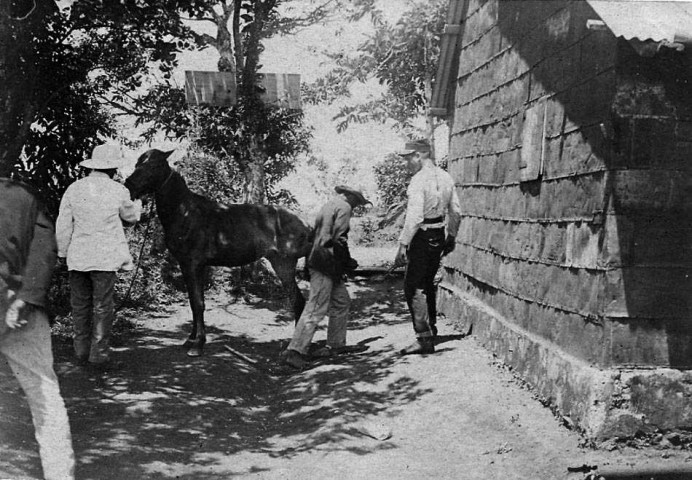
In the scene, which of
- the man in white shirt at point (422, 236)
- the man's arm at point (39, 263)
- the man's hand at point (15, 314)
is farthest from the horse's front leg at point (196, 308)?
the man's hand at point (15, 314)

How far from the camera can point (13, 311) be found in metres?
3.54

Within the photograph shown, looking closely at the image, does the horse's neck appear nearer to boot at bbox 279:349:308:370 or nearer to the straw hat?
the straw hat

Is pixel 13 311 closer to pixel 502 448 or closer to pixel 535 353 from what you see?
pixel 502 448

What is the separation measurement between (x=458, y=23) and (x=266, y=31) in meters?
3.59

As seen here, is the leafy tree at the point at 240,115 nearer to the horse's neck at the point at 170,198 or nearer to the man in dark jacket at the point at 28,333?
the horse's neck at the point at 170,198

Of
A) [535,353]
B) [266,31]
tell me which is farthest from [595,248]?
[266,31]

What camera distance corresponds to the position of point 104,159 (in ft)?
21.0

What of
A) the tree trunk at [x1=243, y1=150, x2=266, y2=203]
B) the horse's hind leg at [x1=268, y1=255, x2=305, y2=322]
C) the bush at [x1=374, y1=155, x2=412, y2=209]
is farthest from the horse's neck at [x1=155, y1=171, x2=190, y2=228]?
the bush at [x1=374, y1=155, x2=412, y2=209]

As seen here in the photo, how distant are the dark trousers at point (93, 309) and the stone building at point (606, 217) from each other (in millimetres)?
4056

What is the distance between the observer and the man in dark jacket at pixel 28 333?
3.56 metres

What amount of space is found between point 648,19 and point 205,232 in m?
5.55

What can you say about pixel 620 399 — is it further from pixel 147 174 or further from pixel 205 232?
pixel 147 174

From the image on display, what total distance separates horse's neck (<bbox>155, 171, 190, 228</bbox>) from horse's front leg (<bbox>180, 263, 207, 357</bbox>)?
25.6 inches

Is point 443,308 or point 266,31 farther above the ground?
point 266,31
